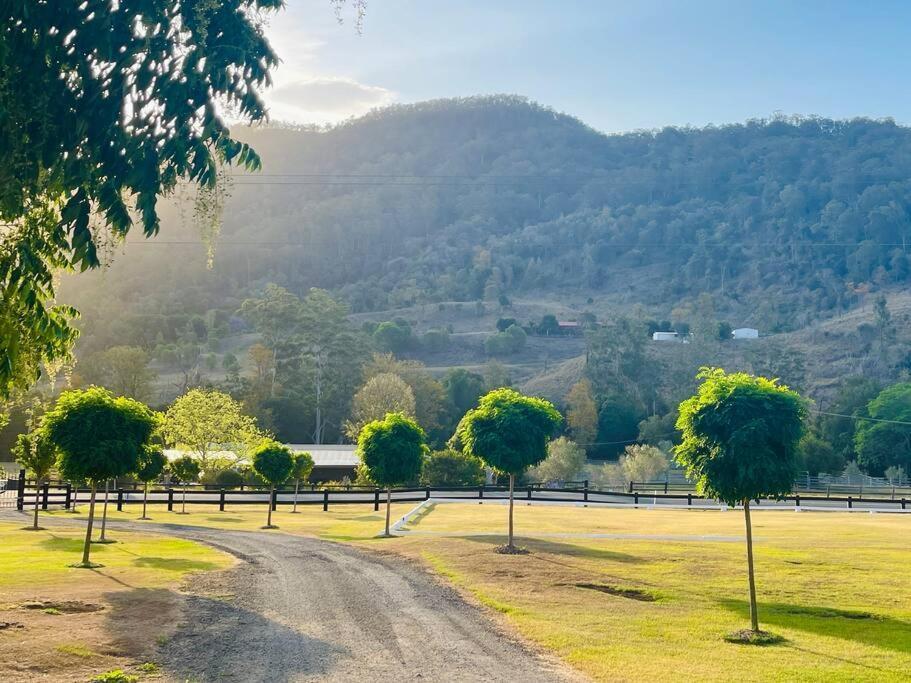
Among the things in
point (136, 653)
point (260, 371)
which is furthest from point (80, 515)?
point (260, 371)

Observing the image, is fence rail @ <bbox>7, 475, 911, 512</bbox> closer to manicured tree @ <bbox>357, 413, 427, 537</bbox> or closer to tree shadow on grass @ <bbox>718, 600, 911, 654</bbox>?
manicured tree @ <bbox>357, 413, 427, 537</bbox>

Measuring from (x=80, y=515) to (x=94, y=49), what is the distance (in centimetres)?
4531

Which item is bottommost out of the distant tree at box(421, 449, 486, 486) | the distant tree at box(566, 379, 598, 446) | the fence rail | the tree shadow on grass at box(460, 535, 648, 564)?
the tree shadow on grass at box(460, 535, 648, 564)

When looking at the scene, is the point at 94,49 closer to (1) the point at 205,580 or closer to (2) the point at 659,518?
(1) the point at 205,580

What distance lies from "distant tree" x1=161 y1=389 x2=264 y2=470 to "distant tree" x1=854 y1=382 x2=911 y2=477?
279 ft

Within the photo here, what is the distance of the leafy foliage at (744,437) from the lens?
775 inches

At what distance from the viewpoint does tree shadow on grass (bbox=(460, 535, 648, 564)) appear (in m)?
32.4

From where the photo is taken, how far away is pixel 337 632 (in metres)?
18.8

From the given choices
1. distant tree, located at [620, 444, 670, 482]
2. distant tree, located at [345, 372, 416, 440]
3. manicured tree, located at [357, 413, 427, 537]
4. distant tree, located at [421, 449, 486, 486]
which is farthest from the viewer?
distant tree, located at [345, 372, 416, 440]

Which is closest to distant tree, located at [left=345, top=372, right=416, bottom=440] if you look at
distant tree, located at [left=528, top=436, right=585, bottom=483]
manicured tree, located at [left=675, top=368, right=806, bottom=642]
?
distant tree, located at [left=528, top=436, right=585, bottom=483]

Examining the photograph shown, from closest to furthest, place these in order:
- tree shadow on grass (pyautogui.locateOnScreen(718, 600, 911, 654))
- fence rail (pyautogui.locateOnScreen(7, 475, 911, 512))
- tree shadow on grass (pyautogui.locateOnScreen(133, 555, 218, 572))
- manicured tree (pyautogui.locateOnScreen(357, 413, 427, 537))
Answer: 1. tree shadow on grass (pyautogui.locateOnScreen(718, 600, 911, 654))
2. tree shadow on grass (pyautogui.locateOnScreen(133, 555, 218, 572))
3. manicured tree (pyautogui.locateOnScreen(357, 413, 427, 537))
4. fence rail (pyautogui.locateOnScreen(7, 475, 911, 512))

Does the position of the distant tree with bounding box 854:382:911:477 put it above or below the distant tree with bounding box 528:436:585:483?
above

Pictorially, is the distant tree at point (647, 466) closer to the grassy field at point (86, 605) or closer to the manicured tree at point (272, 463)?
the manicured tree at point (272, 463)

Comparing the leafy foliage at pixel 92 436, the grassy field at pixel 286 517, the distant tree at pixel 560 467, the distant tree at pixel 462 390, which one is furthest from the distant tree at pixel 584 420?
the leafy foliage at pixel 92 436
